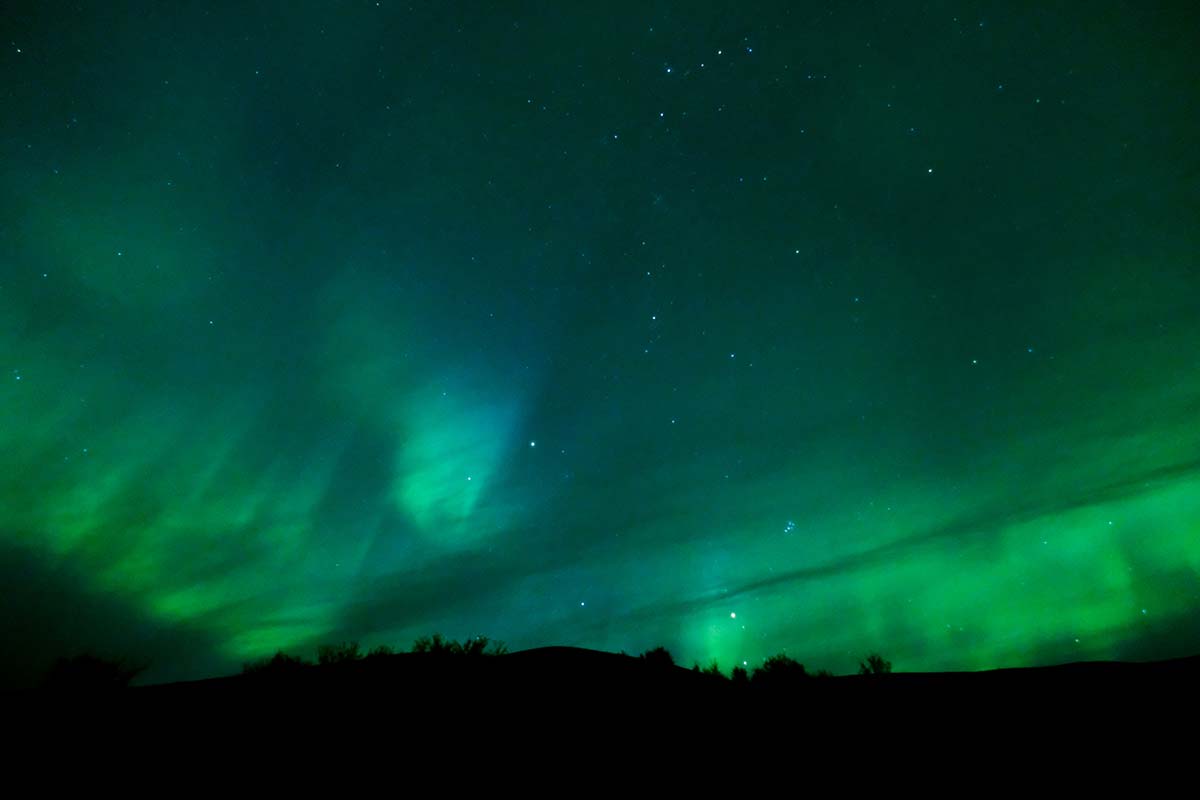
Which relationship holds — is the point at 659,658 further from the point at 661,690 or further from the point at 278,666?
Answer: the point at 278,666

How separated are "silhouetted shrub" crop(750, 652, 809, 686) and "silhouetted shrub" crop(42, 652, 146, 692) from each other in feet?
49.8

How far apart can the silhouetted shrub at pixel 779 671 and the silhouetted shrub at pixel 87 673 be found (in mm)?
15186

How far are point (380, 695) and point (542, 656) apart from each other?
16.5 feet

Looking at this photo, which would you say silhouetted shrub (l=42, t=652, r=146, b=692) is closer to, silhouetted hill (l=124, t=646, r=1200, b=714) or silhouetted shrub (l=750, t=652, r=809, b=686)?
silhouetted hill (l=124, t=646, r=1200, b=714)

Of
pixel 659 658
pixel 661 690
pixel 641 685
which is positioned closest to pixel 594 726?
pixel 641 685

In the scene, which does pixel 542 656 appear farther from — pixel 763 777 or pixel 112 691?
pixel 112 691

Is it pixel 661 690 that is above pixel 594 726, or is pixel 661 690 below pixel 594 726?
above

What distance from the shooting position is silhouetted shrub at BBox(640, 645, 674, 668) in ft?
50.1

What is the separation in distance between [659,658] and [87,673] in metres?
13.8

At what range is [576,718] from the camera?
8508 mm

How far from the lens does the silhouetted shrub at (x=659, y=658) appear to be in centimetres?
1527

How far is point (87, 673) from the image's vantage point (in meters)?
10.9

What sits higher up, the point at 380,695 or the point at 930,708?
the point at 380,695

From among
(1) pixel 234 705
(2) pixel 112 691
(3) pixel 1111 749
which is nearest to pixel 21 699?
(2) pixel 112 691
